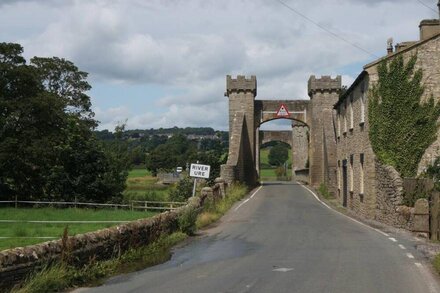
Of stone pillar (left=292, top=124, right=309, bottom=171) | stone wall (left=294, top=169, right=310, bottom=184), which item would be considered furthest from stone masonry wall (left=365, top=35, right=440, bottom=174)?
stone pillar (left=292, top=124, right=309, bottom=171)

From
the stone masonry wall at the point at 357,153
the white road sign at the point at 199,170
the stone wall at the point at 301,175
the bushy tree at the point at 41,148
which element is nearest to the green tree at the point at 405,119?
the stone masonry wall at the point at 357,153

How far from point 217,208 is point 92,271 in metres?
16.4

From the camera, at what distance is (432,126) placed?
24.8 metres

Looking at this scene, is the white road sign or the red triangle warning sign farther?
the red triangle warning sign

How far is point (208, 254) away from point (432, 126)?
1433cm

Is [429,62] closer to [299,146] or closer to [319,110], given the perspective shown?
[319,110]

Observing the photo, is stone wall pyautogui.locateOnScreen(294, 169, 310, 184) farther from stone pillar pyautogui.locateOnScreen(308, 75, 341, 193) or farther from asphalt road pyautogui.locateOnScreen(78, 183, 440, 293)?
asphalt road pyautogui.locateOnScreen(78, 183, 440, 293)

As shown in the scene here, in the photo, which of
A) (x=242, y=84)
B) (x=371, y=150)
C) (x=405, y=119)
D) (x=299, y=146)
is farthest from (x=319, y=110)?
(x=405, y=119)

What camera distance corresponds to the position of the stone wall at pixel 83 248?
9062 millimetres

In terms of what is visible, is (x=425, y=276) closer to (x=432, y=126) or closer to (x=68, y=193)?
(x=432, y=126)

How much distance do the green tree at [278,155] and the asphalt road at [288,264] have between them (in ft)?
394

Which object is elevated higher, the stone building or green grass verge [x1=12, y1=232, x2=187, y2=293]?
the stone building

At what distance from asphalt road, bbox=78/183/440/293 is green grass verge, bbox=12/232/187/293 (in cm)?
39

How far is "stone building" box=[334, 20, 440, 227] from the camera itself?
2281 cm
